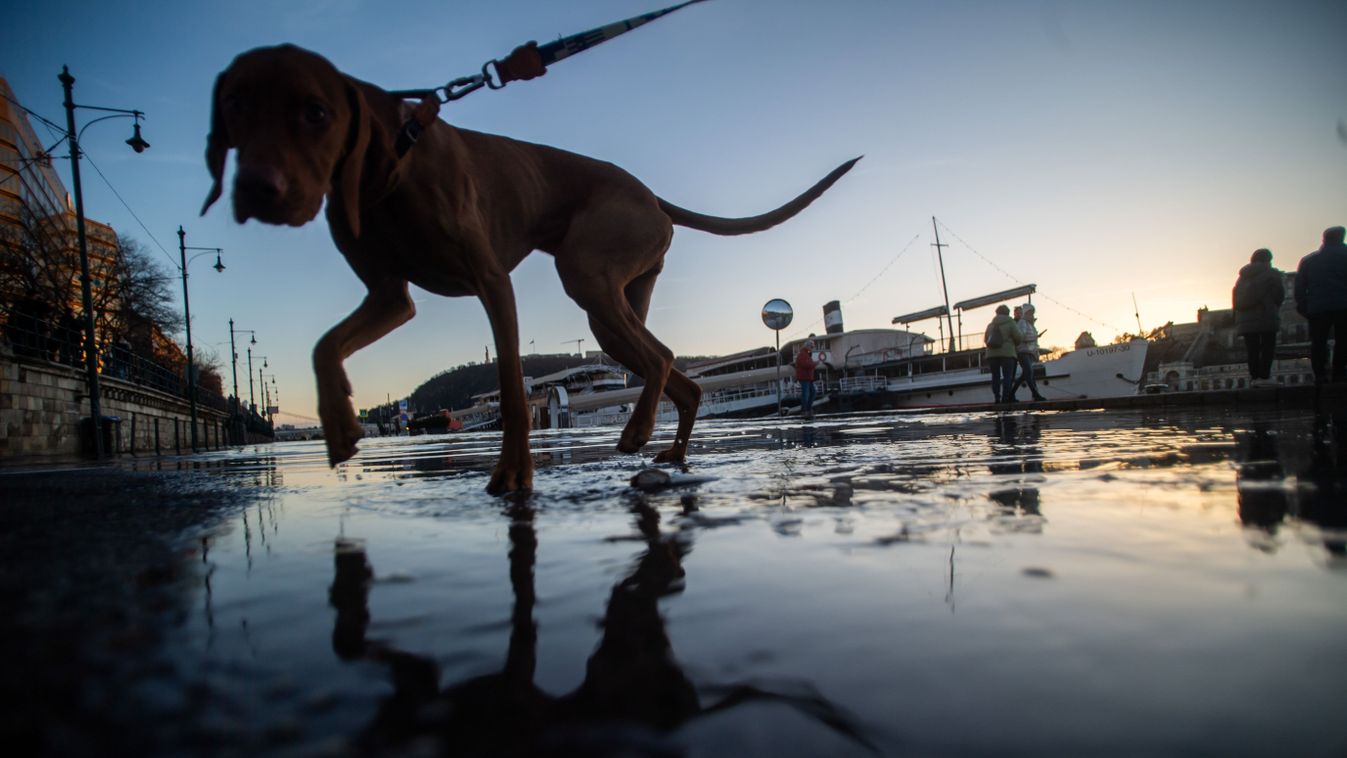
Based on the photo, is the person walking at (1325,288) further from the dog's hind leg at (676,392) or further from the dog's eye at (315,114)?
the dog's eye at (315,114)

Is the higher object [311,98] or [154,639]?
[311,98]

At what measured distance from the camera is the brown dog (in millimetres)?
1897

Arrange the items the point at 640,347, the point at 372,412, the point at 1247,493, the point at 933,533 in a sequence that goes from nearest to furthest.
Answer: the point at 933,533 → the point at 1247,493 → the point at 640,347 → the point at 372,412

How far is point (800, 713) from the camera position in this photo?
0.50 meters

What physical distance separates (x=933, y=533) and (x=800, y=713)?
0.76 m

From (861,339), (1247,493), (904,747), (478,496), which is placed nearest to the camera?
(904,747)

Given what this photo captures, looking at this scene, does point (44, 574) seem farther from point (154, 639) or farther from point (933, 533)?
point (933, 533)

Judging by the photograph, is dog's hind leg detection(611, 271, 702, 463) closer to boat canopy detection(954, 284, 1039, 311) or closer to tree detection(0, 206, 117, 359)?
tree detection(0, 206, 117, 359)

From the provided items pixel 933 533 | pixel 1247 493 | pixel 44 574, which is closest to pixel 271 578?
pixel 44 574

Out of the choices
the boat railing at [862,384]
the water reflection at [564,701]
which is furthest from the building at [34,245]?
the boat railing at [862,384]

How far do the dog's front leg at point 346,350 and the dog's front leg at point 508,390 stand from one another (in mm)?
474

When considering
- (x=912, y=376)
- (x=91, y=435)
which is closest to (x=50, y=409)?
(x=91, y=435)

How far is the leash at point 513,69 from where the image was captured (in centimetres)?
237

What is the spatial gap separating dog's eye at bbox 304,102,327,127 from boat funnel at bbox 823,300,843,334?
4975 centimetres
